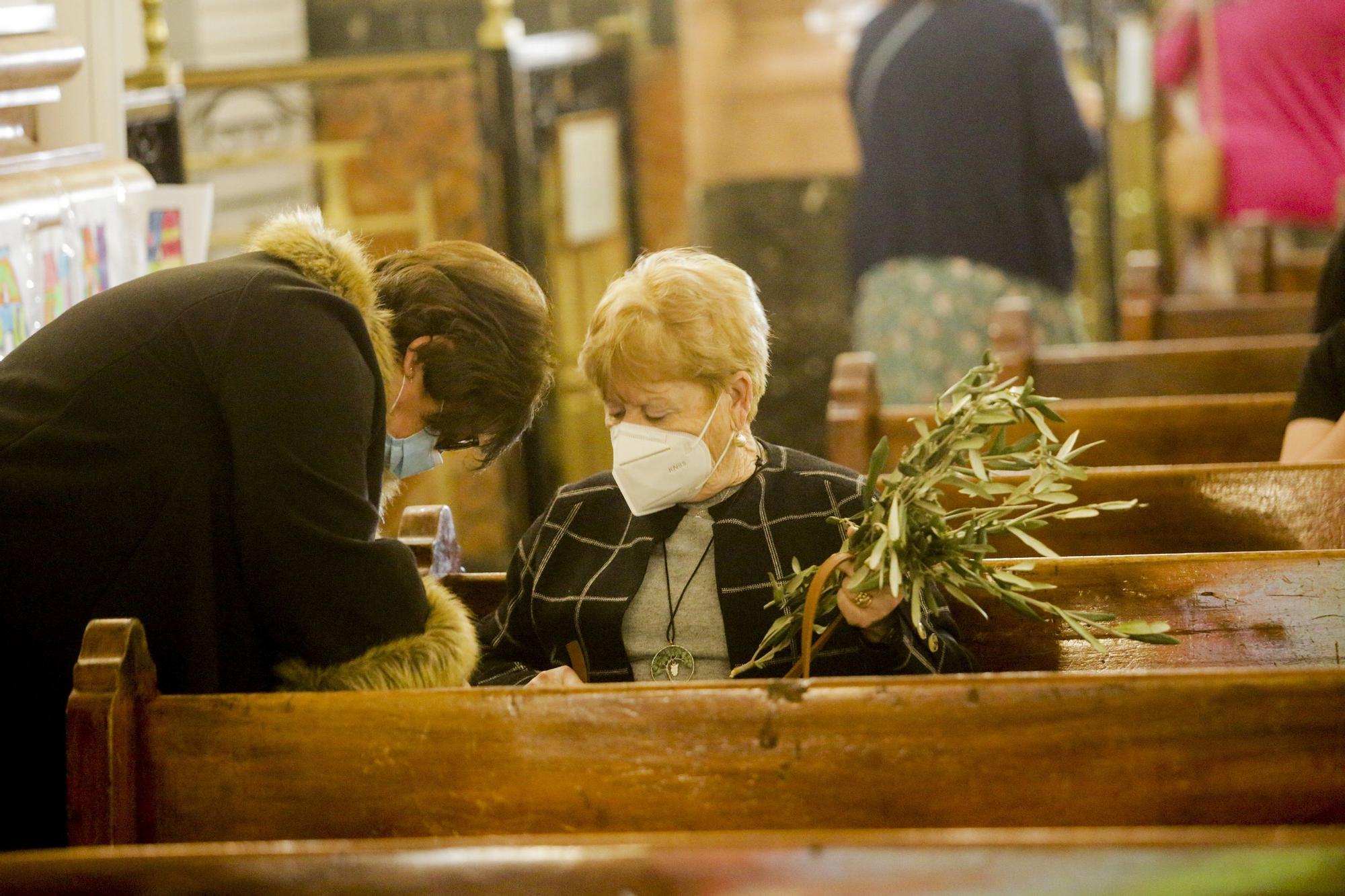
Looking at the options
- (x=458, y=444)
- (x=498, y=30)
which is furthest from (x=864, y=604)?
(x=498, y=30)

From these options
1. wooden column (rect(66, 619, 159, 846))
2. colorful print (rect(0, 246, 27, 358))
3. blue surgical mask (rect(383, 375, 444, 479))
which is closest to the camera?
wooden column (rect(66, 619, 159, 846))

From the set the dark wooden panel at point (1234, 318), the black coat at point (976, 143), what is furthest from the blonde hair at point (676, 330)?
the dark wooden panel at point (1234, 318)

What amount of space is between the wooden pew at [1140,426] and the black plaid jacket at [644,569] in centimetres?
85

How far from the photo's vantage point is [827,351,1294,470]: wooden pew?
3215 millimetres

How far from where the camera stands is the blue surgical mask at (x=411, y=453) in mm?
2180

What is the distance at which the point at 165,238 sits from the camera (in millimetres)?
3035

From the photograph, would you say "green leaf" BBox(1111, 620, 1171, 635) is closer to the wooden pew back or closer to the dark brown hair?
the wooden pew back

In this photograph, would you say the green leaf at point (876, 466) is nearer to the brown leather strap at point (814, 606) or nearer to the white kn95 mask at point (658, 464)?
the brown leather strap at point (814, 606)

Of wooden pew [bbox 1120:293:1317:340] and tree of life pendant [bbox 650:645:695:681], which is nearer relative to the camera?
tree of life pendant [bbox 650:645:695:681]

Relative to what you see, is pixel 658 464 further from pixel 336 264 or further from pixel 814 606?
pixel 336 264

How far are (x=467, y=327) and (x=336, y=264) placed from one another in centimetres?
20

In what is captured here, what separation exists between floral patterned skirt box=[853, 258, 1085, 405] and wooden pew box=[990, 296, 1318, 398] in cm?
80

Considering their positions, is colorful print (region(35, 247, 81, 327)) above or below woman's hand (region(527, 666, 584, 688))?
above

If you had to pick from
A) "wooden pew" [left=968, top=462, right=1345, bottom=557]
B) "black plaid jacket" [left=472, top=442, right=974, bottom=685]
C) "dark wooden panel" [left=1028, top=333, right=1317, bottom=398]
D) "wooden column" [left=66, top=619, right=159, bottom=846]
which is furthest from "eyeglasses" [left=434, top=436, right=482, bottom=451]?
"dark wooden panel" [left=1028, top=333, right=1317, bottom=398]
